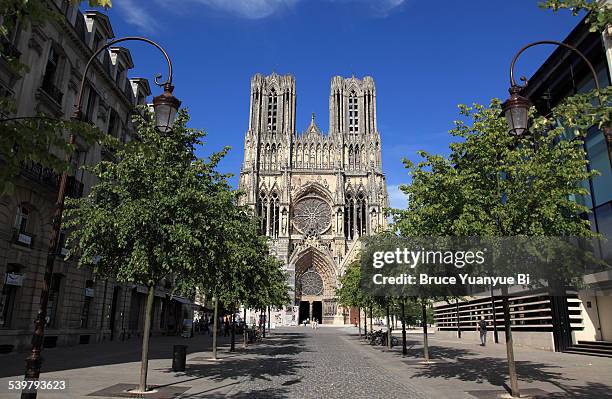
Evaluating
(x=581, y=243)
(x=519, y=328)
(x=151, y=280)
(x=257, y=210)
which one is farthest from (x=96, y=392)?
(x=257, y=210)

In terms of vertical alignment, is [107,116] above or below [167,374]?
above

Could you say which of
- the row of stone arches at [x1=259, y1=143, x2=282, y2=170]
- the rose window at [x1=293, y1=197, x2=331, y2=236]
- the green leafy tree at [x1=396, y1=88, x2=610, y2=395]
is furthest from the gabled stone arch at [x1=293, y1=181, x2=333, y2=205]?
the green leafy tree at [x1=396, y1=88, x2=610, y2=395]

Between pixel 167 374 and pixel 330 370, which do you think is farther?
pixel 330 370

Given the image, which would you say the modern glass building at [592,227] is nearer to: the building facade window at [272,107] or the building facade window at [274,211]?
the building facade window at [274,211]

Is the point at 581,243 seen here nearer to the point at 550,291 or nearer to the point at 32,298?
the point at 550,291

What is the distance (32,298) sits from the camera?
19.6 m

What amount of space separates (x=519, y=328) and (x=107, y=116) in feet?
91.6

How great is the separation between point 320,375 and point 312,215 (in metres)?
58.3

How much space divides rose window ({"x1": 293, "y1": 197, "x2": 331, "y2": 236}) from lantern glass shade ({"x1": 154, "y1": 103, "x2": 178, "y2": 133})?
6148cm

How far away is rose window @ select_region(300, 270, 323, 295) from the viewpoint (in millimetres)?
68750

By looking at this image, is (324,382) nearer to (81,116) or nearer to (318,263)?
(81,116)

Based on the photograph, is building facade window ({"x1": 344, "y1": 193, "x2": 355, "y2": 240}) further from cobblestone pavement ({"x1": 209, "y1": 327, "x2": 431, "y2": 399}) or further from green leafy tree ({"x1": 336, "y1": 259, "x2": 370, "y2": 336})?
cobblestone pavement ({"x1": 209, "y1": 327, "x2": 431, "y2": 399})

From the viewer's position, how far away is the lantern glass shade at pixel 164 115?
9.72 metres

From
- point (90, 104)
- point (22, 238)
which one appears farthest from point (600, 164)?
point (90, 104)
